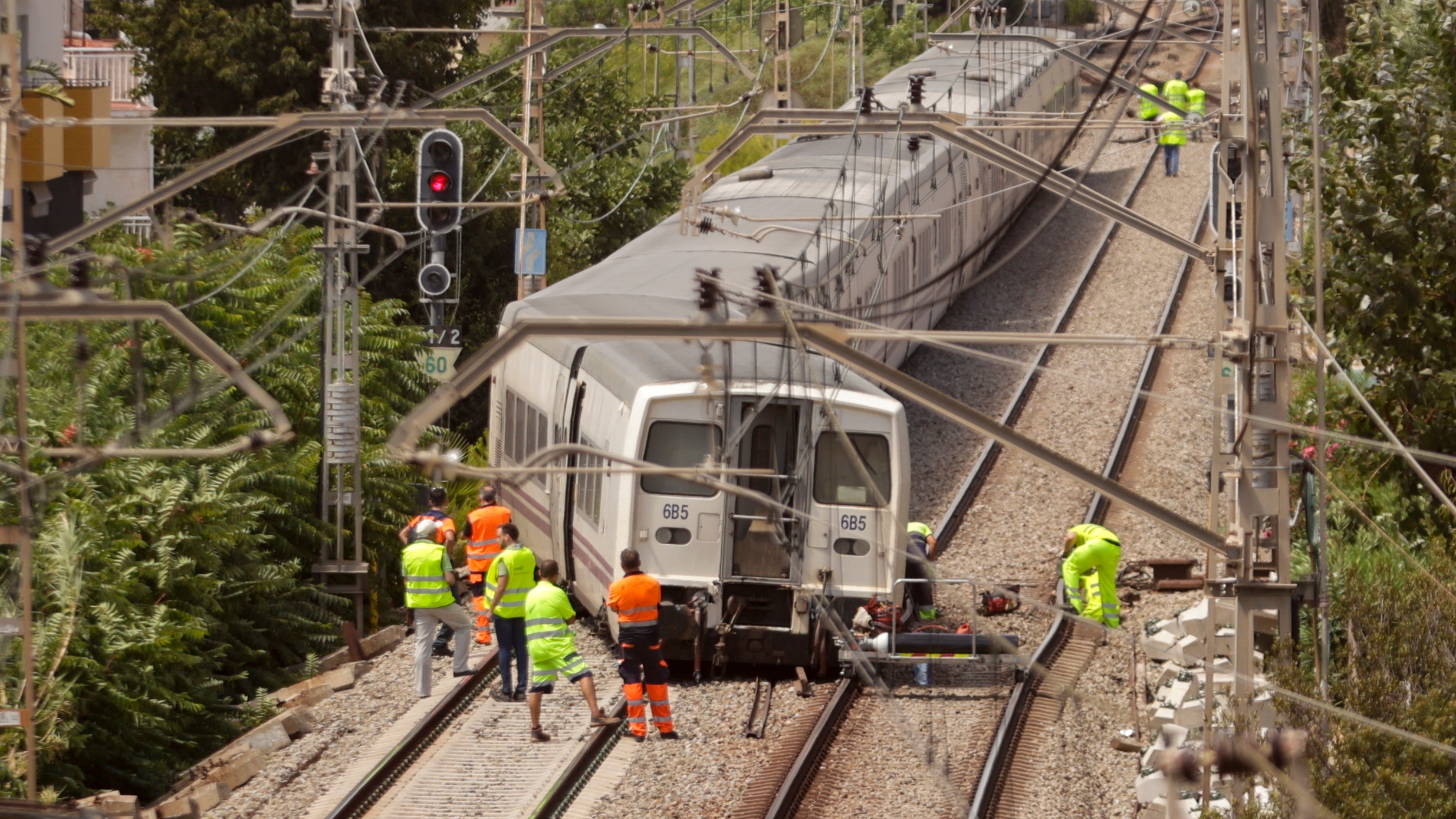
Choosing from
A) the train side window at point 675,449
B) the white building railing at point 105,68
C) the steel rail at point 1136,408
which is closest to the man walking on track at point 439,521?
the train side window at point 675,449

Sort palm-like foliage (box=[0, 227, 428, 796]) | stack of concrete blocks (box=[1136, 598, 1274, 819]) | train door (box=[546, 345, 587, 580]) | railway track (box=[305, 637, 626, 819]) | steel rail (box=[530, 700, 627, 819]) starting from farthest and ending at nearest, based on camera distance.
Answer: train door (box=[546, 345, 587, 580]) → palm-like foliage (box=[0, 227, 428, 796]) → railway track (box=[305, 637, 626, 819]) → steel rail (box=[530, 700, 627, 819]) → stack of concrete blocks (box=[1136, 598, 1274, 819])

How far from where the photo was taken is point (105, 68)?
32969mm

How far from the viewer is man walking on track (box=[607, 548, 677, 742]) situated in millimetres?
13094

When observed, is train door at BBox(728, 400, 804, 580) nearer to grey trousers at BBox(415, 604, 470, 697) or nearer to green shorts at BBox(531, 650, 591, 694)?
green shorts at BBox(531, 650, 591, 694)

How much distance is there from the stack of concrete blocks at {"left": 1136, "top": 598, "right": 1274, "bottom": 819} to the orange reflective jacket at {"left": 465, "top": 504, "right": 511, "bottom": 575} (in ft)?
18.9

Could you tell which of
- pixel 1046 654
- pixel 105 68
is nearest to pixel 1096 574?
pixel 1046 654

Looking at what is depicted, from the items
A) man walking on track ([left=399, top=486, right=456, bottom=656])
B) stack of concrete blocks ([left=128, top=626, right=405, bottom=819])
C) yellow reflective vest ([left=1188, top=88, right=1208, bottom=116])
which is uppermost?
yellow reflective vest ([left=1188, top=88, right=1208, bottom=116])

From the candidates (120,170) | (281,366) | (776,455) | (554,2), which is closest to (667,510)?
(776,455)

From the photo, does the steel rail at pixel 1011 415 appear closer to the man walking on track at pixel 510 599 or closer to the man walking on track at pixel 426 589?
the man walking on track at pixel 510 599

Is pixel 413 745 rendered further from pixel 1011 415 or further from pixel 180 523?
pixel 1011 415

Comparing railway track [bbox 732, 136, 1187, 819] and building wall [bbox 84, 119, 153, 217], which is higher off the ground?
building wall [bbox 84, 119, 153, 217]

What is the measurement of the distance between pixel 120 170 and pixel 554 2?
17421 mm

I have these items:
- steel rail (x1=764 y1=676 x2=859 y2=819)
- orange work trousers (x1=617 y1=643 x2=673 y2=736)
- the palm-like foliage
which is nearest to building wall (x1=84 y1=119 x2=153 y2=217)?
the palm-like foliage

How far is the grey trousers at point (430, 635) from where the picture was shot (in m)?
14.2
